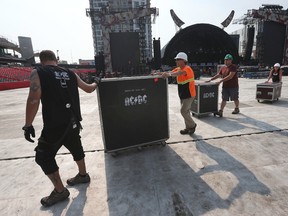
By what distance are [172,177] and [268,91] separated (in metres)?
6.55

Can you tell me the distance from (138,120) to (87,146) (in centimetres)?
134

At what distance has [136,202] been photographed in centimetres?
229

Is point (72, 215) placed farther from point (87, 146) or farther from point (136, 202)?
point (87, 146)

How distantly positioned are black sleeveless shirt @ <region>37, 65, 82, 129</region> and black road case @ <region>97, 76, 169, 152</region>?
2.50 ft

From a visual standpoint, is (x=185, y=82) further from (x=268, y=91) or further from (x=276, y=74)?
(x=276, y=74)

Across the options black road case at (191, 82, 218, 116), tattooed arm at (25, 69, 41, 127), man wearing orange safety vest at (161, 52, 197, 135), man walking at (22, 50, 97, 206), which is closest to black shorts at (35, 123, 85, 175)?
man walking at (22, 50, 97, 206)

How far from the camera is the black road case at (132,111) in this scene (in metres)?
3.20

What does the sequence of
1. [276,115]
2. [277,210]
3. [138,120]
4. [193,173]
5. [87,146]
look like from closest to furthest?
[277,210]
[193,173]
[138,120]
[87,146]
[276,115]

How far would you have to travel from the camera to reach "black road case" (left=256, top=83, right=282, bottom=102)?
285 inches

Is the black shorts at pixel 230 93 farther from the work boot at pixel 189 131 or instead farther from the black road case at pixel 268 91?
the black road case at pixel 268 91

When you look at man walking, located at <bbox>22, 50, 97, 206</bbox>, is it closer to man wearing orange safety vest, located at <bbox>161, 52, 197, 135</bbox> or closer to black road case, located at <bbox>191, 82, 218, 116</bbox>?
man wearing orange safety vest, located at <bbox>161, 52, 197, 135</bbox>

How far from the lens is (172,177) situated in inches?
110

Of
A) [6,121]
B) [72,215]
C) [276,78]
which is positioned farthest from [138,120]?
[276,78]

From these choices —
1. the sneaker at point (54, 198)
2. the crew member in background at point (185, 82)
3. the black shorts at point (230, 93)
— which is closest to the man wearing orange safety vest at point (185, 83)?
the crew member in background at point (185, 82)
